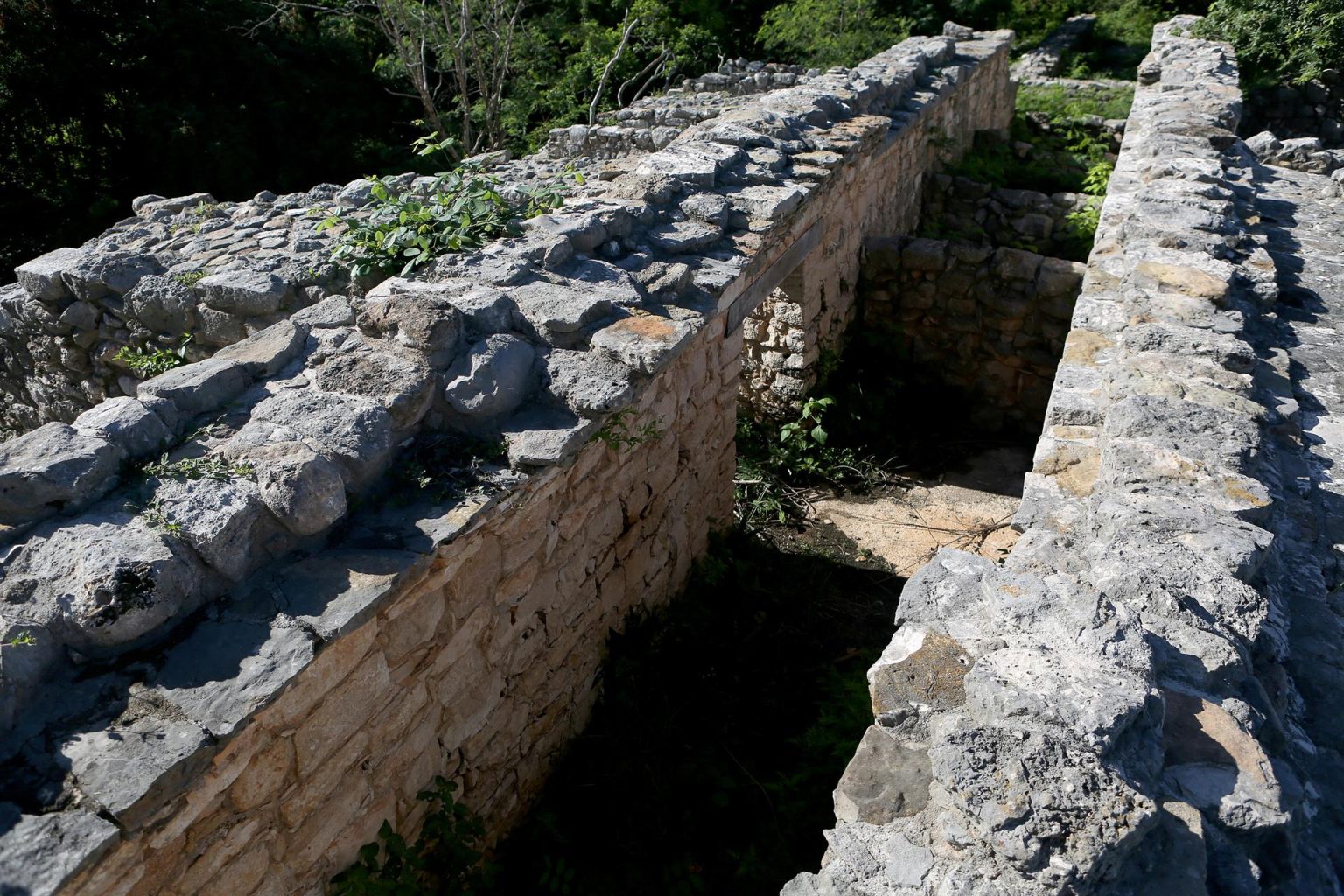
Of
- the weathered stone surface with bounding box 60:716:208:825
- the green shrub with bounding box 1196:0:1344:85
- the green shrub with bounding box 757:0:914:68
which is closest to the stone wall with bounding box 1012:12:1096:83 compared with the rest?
the green shrub with bounding box 757:0:914:68

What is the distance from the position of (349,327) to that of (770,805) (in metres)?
2.34

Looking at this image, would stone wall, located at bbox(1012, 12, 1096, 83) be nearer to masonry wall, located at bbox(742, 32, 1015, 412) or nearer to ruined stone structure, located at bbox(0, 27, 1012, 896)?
masonry wall, located at bbox(742, 32, 1015, 412)

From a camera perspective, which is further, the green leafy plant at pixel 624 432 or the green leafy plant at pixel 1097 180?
the green leafy plant at pixel 1097 180

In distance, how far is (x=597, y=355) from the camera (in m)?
2.94

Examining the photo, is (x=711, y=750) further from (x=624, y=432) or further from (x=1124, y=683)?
(x=1124, y=683)

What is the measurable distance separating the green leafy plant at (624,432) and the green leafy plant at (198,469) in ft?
3.62

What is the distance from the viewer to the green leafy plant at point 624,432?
3.27m

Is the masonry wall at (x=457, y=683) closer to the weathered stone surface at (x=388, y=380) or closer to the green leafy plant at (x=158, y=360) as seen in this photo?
the weathered stone surface at (x=388, y=380)

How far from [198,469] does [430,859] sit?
1467mm

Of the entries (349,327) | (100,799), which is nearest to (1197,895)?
(100,799)

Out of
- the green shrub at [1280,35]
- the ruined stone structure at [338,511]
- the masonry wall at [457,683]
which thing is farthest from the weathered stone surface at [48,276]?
the green shrub at [1280,35]

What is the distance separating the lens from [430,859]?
2.94 m

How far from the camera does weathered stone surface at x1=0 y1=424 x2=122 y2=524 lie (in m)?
2.09

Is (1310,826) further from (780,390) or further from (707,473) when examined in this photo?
(780,390)
